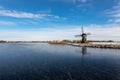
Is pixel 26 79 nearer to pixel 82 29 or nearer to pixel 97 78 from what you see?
pixel 97 78

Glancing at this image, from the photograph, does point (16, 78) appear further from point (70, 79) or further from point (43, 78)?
point (70, 79)

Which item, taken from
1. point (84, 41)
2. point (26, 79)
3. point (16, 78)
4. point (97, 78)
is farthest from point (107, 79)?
point (84, 41)

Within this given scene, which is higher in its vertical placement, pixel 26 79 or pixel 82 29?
pixel 82 29

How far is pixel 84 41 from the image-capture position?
84.0 meters

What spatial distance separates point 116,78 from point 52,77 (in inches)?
260

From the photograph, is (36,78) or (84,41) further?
(84,41)

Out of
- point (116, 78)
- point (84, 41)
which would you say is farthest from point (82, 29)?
point (116, 78)

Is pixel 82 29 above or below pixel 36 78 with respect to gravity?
above

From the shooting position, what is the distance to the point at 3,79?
45.1ft

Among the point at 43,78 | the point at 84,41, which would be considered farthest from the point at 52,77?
the point at 84,41

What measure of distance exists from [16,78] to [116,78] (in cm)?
1028

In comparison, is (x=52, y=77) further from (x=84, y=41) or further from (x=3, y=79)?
(x=84, y=41)

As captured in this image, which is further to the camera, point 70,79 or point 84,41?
point 84,41

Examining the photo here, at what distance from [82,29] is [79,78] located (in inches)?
2919
